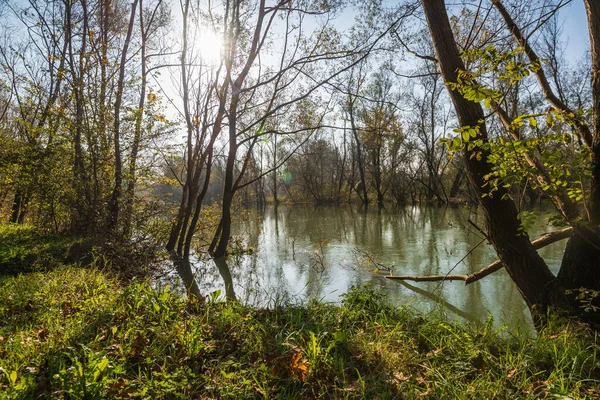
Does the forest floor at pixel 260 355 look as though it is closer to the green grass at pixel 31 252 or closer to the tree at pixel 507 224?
the tree at pixel 507 224

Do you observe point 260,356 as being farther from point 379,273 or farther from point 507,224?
point 379,273

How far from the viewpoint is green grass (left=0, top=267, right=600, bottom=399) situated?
2074 mm

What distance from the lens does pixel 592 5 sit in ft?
9.18

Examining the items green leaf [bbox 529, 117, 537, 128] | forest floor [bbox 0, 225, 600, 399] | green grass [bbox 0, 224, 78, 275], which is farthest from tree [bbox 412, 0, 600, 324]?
green grass [bbox 0, 224, 78, 275]

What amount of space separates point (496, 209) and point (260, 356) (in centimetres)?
270

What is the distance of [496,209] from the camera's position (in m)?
3.47

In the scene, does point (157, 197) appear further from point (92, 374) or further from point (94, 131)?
point (92, 374)

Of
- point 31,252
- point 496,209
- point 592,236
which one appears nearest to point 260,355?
point 496,209

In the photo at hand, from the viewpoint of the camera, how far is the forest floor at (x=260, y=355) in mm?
2076

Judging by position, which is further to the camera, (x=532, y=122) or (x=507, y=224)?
(x=507, y=224)

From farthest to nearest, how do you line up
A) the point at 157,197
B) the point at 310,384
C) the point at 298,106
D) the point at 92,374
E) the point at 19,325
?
the point at 298,106, the point at 157,197, the point at 19,325, the point at 310,384, the point at 92,374

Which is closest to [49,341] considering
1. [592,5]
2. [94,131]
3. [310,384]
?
[310,384]

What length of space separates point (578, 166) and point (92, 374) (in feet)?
12.0

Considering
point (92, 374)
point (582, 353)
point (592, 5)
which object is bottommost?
point (582, 353)
